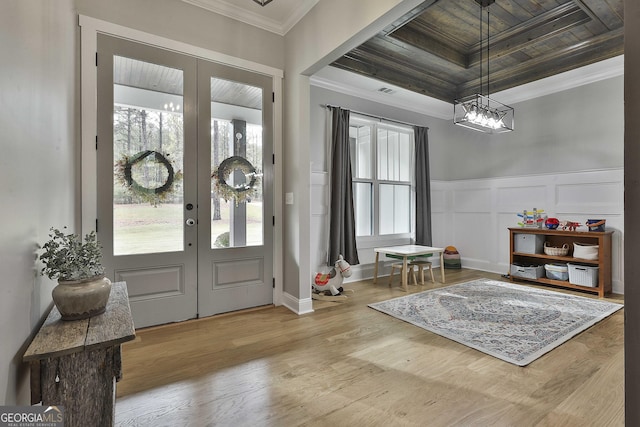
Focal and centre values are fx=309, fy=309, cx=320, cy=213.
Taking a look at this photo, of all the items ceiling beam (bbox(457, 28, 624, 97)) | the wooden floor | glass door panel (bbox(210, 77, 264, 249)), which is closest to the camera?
the wooden floor

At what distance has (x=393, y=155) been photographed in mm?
5184

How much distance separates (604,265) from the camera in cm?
380

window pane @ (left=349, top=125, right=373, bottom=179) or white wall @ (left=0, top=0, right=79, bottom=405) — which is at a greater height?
window pane @ (left=349, top=125, right=373, bottom=179)

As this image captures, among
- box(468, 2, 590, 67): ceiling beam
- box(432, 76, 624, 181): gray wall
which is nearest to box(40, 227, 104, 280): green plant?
box(468, 2, 590, 67): ceiling beam

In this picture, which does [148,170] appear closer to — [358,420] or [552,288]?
[358,420]

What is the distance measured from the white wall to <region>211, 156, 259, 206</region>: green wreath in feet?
4.43

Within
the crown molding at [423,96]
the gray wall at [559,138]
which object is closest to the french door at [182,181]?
the crown molding at [423,96]

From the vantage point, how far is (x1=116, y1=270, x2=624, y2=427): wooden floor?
1.61m

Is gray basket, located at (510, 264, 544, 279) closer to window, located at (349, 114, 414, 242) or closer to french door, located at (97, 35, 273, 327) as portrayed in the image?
window, located at (349, 114, 414, 242)

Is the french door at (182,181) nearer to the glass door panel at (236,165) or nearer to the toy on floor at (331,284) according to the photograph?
the glass door panel at (236,165)

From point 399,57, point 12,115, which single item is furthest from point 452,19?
point 12,115

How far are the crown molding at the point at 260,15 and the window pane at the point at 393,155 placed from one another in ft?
7.39

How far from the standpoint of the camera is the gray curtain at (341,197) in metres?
4.28

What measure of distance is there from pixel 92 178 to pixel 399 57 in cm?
374
